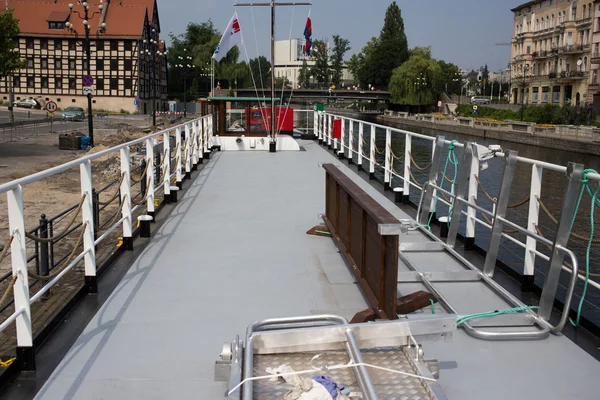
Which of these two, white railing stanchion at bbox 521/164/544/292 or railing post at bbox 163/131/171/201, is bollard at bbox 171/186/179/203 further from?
white railing stanchion at bbox 521/164/544/292

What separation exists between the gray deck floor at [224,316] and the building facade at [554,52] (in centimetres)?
6599

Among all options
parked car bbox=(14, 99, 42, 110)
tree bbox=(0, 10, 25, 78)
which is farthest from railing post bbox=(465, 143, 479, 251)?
parked car bbox=(14, 99, 42, 110)

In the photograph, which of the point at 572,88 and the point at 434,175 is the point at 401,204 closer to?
the point at 434,175

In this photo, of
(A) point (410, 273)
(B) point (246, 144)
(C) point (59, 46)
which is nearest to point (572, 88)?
(C) point (59, 46)

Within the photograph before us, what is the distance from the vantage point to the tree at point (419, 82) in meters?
91.8

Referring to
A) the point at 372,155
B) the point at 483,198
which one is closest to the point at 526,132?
the point at 483,198

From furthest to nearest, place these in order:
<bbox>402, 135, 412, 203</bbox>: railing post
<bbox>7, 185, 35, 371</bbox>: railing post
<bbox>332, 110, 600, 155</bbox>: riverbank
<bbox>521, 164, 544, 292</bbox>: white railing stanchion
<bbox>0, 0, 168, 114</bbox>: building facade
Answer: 1. <bbox>0, 0, 168, 114</bbox>: building facade
2. <bbox>332, 110, 600, 155</bbox>: riverbank
3. <bbox>402, 135, 412, 203</bbox>: railing post
4. <bbox>521, 164, 544, 292</bbox>: white railing stanchion
5. <bbox>7, 185, 35, 371</bbox>: railing post

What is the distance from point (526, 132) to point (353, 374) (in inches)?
2066

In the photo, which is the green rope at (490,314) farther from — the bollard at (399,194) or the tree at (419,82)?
the tree at (419,82)

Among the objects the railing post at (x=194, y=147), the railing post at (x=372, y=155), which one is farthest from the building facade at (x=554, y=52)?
the railing post at (x=194, y=147)

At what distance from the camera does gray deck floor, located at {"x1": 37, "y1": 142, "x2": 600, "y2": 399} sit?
3.56m

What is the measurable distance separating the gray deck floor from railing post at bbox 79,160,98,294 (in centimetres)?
24

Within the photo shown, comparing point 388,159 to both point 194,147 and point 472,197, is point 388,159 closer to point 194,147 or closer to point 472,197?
point 472,197

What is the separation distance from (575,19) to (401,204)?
3116 inches
